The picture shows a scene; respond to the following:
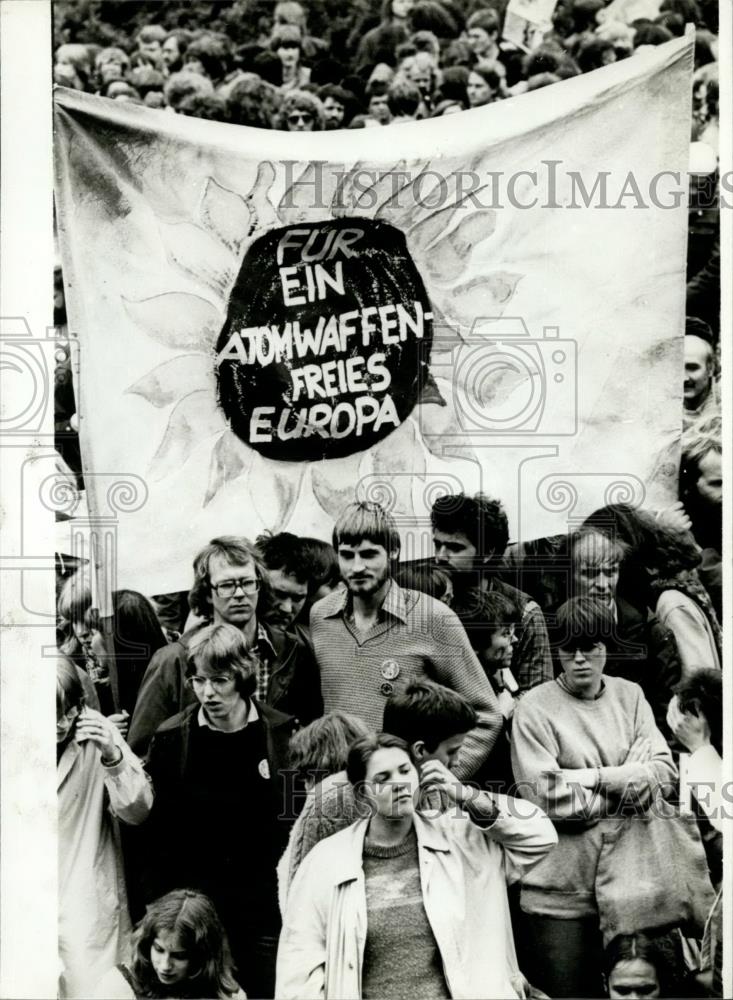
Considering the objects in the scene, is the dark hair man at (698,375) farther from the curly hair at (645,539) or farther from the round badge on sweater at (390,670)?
the round badge on sweater at (390,670)

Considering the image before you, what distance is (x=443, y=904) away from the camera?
91.7 inches

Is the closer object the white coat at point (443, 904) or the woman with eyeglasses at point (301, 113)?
the white coat at point (443, 904)

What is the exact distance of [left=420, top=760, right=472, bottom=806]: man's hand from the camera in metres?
2.37

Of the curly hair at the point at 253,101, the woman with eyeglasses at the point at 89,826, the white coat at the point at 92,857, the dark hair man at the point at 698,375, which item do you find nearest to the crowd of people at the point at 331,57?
the curly hair at the point at 253,101

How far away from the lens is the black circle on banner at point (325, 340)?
246 cm

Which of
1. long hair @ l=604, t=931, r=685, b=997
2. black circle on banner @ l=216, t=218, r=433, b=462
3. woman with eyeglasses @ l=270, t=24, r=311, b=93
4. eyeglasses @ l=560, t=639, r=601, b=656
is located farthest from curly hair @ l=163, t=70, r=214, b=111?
long hair @ l=604, t=931, r=685, b=997

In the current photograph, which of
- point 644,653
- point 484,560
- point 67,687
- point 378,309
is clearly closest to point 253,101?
point 378,309

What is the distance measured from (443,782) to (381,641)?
334 mm

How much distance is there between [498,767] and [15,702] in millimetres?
1085

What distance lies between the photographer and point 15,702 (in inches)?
95.9

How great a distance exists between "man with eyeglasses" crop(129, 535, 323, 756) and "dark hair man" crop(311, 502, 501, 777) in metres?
0.06

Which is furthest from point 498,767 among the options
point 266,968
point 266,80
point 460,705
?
point 266,80

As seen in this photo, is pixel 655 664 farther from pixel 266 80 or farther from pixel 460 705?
pixel 266 80

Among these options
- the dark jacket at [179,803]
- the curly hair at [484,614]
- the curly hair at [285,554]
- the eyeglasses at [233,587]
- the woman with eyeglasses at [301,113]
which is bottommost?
the dark jacket at [179,803]
